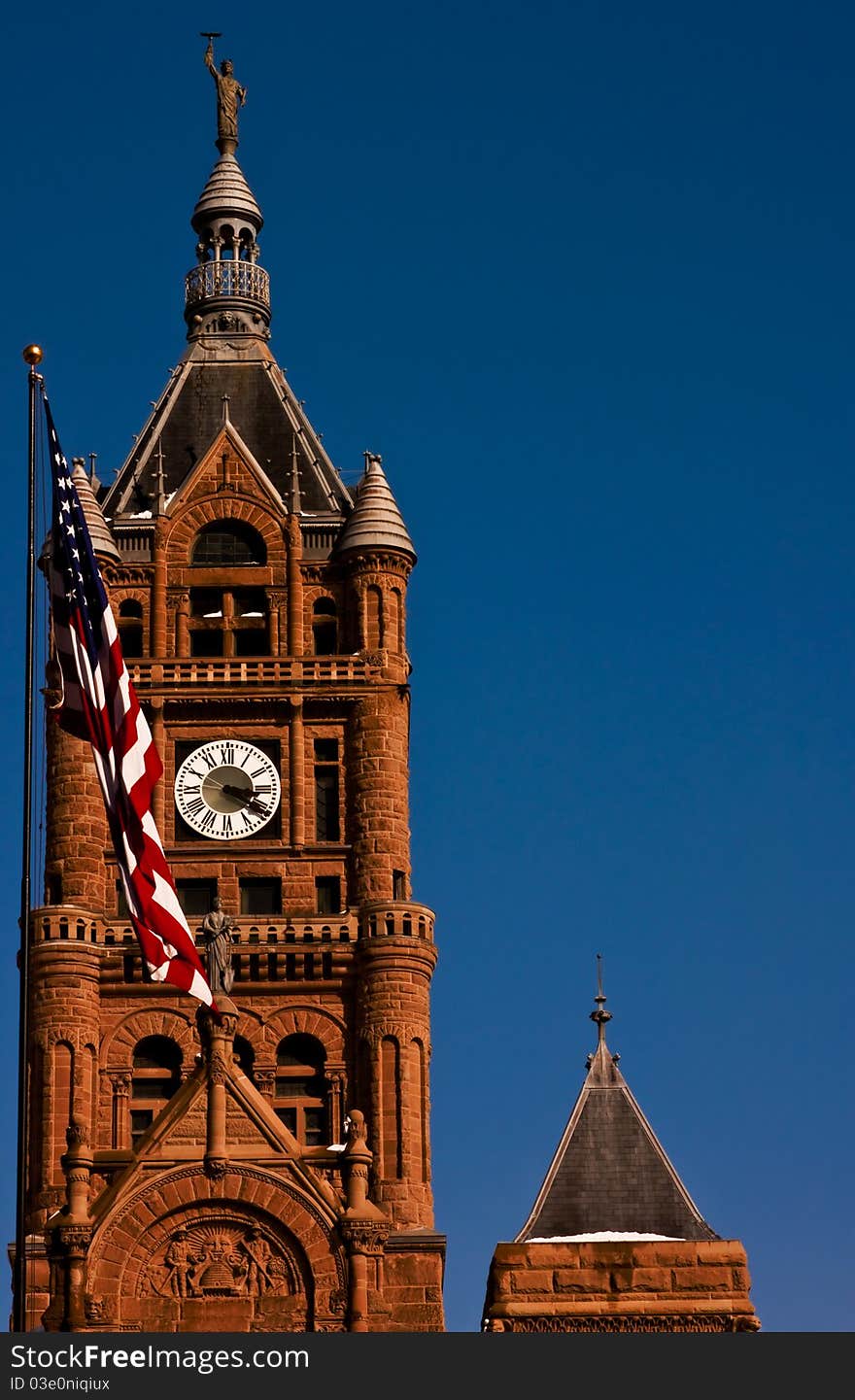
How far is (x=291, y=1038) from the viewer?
9212 cm

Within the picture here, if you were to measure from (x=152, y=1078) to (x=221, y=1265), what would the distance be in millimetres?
16056

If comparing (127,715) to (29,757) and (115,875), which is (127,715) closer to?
(29,757)

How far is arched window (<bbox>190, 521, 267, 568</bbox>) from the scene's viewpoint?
329 feet

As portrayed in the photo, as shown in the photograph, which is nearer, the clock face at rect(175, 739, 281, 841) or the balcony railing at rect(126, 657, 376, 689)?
the clock face at rect(175, 739, 281, 841)

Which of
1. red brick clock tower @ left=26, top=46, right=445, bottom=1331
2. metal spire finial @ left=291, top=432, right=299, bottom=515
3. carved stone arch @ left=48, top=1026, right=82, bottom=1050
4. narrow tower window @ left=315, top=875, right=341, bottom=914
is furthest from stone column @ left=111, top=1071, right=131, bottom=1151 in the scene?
metal spire finial @ left=291, top=432, right=299, bottom=515

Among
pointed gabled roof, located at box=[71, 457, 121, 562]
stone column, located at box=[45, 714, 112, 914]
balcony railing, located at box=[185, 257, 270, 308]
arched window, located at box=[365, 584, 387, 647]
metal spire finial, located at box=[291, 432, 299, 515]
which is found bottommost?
stone column, located at box=[45, 714, 112, 914]

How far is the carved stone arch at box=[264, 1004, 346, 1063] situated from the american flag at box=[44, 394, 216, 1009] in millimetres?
36457

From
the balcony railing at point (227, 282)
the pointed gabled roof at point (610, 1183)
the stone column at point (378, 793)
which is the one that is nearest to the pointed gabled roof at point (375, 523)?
the stone column at point (378, 793)

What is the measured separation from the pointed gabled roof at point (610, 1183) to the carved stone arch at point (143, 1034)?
1661 centimetres

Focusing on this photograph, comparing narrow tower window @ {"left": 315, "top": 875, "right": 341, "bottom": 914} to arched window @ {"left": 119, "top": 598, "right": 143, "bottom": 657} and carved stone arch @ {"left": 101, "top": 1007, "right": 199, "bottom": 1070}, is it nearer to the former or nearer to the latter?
carved stone arch @ {"left": 101, "top": 1007, "right": 199, "bottom": 1070}

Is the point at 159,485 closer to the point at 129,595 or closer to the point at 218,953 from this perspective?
the point at 129,595

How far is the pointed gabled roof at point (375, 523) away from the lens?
325ft

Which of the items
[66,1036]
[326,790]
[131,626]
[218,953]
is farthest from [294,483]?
[218,953]

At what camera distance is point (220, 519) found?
100 meters
